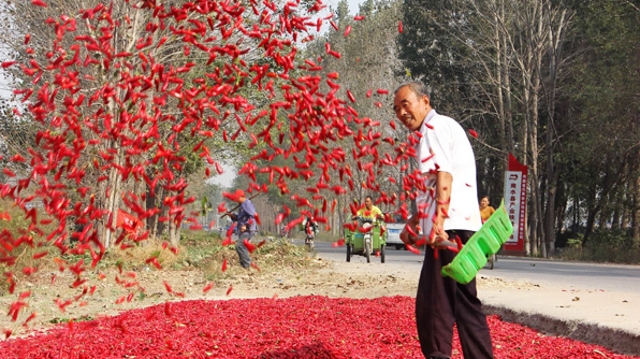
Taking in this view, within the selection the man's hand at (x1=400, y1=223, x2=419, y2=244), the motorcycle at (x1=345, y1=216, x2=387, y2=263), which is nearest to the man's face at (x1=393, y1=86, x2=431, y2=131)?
the man's hand at (x1=400, y1=223, x2=419, y2=244)

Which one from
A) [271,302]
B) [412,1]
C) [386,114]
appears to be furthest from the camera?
[386,114]

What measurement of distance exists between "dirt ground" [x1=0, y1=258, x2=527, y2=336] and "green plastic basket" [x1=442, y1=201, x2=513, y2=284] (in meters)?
6.55

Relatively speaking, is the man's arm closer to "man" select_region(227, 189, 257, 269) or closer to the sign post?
"man" select_region(227, 189, 257, 269)

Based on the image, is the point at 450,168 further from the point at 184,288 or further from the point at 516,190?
the point at 516,190

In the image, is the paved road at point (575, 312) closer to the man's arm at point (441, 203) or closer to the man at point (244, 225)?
the man's arm at point (441, 203)

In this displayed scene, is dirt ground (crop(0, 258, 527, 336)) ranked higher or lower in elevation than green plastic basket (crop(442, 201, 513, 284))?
lower

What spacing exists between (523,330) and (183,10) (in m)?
5.63

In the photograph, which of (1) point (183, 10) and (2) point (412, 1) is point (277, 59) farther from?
(2) point (412, 1)

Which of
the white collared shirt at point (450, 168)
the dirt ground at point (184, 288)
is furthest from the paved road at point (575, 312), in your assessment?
the white collared shirt at point (450, 168)

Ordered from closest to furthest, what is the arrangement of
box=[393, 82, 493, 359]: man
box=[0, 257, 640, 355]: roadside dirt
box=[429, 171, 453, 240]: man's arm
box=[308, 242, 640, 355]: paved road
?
box=[429, 171, 453, 240]: man's arm, box=[393, 82, 493, 359]: man, box=[308, 242, 640, 355]: paved road, box=[0, 257, 640, 355]: roadside dirt

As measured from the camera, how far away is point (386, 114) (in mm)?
59719

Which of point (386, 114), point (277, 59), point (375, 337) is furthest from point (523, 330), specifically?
point (386, 114)

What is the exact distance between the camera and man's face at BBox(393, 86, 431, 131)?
5852 millimetres

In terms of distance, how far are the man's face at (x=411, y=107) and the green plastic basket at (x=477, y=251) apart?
2.87ft
